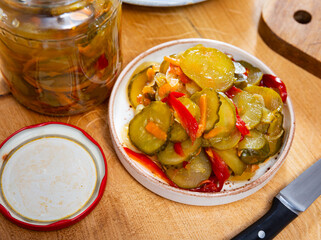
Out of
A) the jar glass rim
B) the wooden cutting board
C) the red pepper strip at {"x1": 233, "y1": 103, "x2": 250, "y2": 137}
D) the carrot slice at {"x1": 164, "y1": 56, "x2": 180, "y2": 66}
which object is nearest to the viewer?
the jar glass rim

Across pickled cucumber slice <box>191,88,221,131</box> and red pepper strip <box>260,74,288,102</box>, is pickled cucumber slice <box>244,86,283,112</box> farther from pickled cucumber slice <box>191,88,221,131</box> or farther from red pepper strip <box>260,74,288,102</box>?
pickled cucumber slice <box>191,88,221,131</box>

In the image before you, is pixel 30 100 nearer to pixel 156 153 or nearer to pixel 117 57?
pixel 117 57

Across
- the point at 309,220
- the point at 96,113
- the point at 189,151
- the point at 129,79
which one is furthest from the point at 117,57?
the point at 309,220

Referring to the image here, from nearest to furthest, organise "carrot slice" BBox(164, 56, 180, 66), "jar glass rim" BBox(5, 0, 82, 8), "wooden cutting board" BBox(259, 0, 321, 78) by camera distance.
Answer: "jar glass rim" BBox(5, 0, 82, 8), "carrot slice" BBox(164, 56, 180, 66), "wooden cutting board" BBox(259, 0, 321, 78)

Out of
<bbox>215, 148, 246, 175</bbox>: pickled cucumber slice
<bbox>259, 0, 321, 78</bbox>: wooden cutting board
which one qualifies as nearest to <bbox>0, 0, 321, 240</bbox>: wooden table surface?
<bbox>259, 0, 321, 78</bbox>: wooden cutting board

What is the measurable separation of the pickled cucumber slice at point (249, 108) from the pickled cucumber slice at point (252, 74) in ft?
0.38

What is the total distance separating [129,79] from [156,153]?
12.9 inches

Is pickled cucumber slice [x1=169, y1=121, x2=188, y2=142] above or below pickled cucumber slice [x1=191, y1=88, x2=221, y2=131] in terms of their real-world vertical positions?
below

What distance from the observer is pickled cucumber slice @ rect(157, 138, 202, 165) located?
103cm

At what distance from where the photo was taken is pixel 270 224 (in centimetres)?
104

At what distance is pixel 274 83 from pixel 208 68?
0.87 ft

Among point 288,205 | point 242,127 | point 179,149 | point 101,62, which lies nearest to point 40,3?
point 101,62

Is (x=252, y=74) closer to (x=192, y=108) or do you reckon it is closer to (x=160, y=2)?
(x=192, y=108)

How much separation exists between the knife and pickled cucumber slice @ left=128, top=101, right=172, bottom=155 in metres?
0.34
